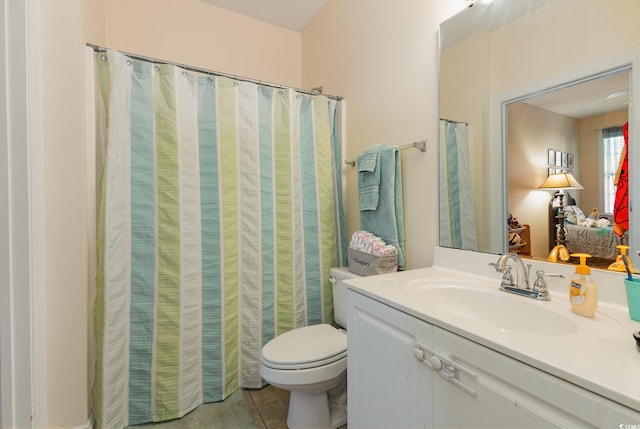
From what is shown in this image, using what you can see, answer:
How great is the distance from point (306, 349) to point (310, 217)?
0.77 meters

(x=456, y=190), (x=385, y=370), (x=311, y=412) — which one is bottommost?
(x=311, y=412)

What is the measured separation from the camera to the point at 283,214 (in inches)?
68.3

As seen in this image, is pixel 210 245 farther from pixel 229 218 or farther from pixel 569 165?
pixel 569 165

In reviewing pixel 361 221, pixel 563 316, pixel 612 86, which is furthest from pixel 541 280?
pixel 361 221

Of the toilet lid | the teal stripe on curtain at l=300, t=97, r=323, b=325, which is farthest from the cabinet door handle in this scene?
the teal stripe on curtain at l=300, t=97, r=323, b=325

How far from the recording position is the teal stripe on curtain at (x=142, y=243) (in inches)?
54.2

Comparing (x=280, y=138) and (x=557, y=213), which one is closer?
(x=557, y=213)

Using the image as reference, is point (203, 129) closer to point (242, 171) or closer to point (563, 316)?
point (242, 171)

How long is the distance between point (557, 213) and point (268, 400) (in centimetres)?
162

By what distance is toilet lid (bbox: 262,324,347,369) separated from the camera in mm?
1259

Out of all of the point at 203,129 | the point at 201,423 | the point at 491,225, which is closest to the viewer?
the point at 491,225

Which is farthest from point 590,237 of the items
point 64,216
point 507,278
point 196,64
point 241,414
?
point 196,64

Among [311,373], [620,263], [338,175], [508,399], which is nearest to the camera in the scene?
→ [508,399]

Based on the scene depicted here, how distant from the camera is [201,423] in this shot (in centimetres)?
142
